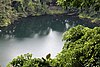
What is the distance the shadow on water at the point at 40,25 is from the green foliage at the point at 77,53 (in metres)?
60.4

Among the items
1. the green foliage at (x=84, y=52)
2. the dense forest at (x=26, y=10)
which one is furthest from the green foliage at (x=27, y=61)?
the dense forest at (x=26, y=10)

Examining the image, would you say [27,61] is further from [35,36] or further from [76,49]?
[35,36]

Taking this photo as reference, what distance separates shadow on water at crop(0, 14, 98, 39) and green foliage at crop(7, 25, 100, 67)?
60388 millimetres

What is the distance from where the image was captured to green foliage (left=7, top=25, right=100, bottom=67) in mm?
6852

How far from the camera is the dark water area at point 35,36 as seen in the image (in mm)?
53812

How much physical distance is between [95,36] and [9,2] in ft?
298

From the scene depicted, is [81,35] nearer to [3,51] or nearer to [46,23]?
[3,51]

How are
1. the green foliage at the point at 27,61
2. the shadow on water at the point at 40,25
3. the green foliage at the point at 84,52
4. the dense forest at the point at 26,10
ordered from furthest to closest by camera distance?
1. the dense forest at the point at 26,10
2. the shadow on water at the point at 40,25
3. the green foliage at the point at 27,61
4. the green foliage at the point at 84,52

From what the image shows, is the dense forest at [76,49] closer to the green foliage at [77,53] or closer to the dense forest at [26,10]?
the green foliage at [77,53]

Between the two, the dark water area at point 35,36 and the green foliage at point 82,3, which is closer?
the green foliage at point 82,3

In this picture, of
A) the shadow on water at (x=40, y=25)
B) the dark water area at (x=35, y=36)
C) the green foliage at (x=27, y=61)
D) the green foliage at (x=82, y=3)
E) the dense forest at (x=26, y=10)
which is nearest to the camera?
the green foliage at (x=82, y=3)

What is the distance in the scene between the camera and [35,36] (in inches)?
2746

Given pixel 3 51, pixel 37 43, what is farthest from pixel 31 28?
pixel 3 51

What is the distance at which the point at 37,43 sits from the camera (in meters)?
60.7
